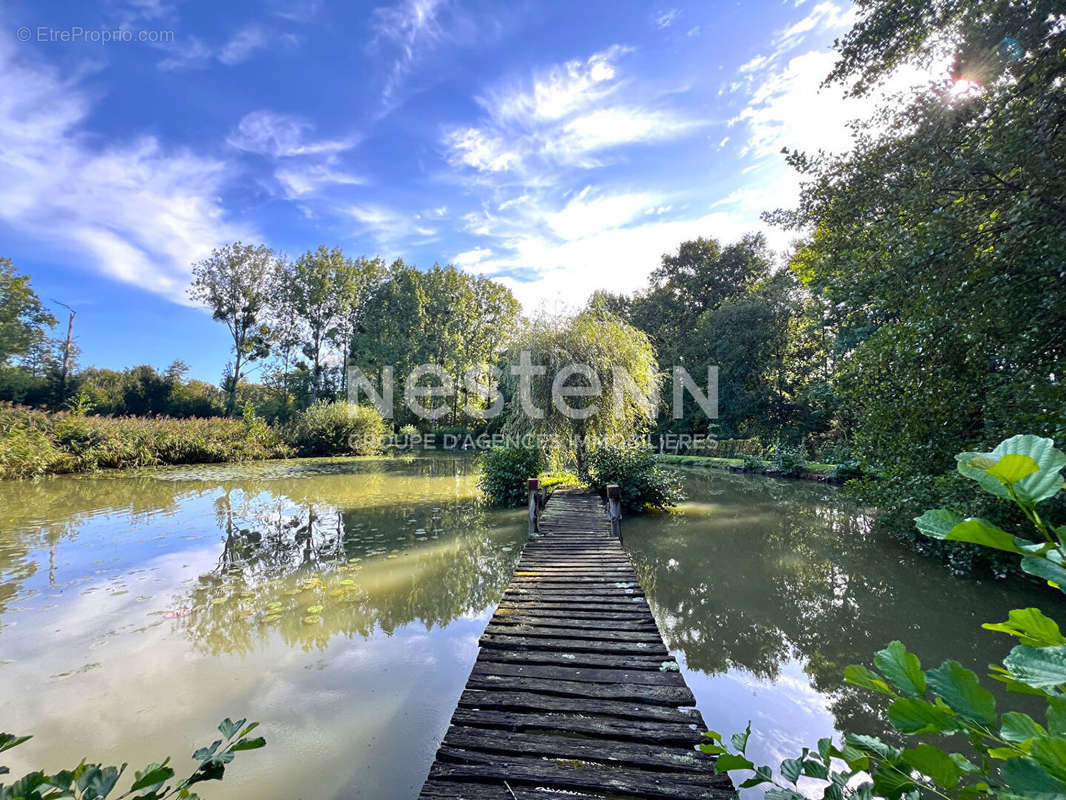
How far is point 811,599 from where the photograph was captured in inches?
247

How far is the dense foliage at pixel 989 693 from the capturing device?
0.88m

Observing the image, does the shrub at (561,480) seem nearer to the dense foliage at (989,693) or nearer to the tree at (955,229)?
the tree at (955,229)

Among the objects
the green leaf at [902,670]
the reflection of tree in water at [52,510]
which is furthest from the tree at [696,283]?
the green leaf at [902,670]

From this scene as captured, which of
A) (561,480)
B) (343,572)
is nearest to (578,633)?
(343,572)

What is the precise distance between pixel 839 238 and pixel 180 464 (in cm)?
2262

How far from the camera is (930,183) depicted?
5.86 metres

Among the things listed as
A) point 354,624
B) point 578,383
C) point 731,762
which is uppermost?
point 578,383

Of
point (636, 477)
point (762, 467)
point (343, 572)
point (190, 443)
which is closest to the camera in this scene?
point (343, 572)

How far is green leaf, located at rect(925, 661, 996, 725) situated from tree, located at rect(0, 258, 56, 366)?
127ft

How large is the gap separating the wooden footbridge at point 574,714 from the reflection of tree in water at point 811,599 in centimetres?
130

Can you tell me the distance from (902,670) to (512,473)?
11.3 m

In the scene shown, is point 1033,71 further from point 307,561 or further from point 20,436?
point 20,436

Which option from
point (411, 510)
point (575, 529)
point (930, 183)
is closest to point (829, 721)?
point (575, 529)

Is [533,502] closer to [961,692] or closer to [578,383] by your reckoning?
[578,383]
